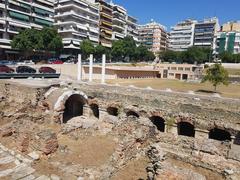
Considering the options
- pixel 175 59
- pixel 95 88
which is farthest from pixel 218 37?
pixel 95 88

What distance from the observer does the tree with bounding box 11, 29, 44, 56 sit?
49.6 metres

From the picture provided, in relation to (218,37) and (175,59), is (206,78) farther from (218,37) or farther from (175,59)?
(218,37)

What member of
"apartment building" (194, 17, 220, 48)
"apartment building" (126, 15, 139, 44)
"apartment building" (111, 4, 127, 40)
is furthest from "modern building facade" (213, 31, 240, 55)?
"apartment building" (111, 4, 127, 40)

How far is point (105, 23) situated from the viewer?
3191 inches

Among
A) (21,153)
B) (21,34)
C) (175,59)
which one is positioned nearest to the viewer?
(21,153)

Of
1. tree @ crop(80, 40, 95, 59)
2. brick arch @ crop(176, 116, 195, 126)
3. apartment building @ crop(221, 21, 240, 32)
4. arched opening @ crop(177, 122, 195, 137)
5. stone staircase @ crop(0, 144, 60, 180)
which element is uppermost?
apartment building @ crop(221, 21, 240, 32)

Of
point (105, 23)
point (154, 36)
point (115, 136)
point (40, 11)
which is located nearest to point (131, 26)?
point (154, 36)

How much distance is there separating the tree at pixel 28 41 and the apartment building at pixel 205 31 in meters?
69.8

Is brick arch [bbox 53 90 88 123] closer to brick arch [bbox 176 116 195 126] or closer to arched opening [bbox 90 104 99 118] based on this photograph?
arched opening [bbox 90 104 99 118]

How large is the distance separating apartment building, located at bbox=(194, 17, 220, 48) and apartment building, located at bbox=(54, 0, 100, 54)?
4961cm

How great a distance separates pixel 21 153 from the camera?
40.3 ft

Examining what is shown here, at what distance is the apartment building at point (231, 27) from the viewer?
312 feet

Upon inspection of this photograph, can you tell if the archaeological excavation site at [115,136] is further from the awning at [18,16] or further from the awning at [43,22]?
the awning at [43,22]

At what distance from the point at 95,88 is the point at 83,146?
980cm
